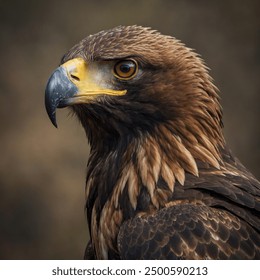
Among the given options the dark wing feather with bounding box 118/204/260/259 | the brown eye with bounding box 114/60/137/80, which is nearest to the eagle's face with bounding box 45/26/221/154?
the brown eye with bounding box 114/60/137/80

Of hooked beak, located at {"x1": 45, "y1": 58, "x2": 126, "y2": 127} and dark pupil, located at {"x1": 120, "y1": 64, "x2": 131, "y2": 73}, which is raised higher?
dark pupil, located at {"x1": 120, "y1": 64, "x2": 131, "y2": 73}

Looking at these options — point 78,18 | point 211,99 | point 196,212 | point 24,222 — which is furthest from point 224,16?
point 24,222

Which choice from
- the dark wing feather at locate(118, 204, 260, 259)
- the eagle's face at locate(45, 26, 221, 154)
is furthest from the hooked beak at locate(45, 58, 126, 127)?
the dark wing feather at locate(118, 204, 260, 259)

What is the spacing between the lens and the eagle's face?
194 centimetres

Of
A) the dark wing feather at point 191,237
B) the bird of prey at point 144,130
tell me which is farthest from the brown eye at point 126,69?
the dark wing feather at point 191,237

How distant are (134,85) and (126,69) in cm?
5

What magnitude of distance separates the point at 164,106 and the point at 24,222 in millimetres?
1674

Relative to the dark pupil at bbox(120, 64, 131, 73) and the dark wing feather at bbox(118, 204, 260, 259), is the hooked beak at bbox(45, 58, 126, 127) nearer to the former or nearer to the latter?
the dark pupil at bbox(120, 64, 131, 73)

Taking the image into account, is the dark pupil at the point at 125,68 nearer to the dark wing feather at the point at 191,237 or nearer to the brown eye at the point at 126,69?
the brown eye at the point at 126,69

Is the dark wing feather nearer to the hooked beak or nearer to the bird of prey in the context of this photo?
the bird of prey

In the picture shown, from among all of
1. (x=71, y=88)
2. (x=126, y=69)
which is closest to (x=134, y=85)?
(x=126, y=69)

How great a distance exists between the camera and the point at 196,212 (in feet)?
5.79

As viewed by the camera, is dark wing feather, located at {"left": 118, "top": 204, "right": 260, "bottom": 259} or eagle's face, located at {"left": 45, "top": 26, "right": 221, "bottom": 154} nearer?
dark wing feather, located at {"left": 118, "top": 204, "right": 260, "bottom": 259}

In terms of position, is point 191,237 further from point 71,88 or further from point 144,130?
point 71,88
